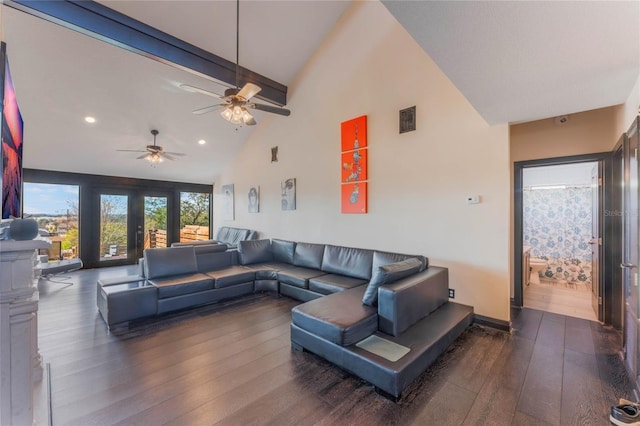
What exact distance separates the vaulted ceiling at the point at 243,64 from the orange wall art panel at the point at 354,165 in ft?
6.01

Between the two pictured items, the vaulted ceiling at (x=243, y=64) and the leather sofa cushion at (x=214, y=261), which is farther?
the leather sofa cushion at (x=214, y=261)

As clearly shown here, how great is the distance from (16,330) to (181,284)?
7.84 ft

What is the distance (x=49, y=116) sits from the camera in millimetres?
4691

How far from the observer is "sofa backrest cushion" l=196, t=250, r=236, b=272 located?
4.46m

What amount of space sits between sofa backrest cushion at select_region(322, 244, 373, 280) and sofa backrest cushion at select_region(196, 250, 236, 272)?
174 cm

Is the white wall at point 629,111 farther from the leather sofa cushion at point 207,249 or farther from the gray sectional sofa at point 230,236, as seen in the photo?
the gray sectional sofa at point 230,236

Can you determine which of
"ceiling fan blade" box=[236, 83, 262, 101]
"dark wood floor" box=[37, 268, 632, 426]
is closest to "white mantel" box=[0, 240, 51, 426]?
"dark wood floor" box=[37, 268, 632, 426]

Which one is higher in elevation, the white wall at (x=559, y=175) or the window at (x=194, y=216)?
the white wall at (x=559, y=175)

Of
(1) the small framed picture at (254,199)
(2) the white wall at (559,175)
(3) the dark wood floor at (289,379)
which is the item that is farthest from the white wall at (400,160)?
(2) the white wall at (559,175)

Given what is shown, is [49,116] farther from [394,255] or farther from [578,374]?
[578,374]

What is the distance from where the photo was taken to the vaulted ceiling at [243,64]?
1.53 meters

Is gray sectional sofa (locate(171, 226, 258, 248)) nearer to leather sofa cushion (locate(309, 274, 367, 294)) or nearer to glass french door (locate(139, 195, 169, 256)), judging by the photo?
glass french door (locate(139, 195, 169, 256))

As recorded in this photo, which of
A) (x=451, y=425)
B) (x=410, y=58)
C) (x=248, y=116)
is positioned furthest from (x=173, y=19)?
(x=451, y=425)

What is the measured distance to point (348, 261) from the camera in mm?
4340
